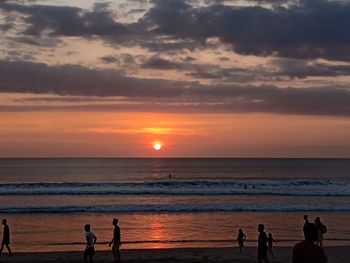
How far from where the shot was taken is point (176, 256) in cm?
1797

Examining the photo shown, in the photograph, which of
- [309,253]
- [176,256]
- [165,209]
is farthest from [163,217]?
[309,253]

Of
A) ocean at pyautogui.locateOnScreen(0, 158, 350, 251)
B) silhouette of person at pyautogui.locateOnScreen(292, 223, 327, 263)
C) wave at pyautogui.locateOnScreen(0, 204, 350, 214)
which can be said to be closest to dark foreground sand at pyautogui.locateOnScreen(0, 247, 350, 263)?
ocean at pyautogui.locateOnScreen(0, 158, 350, 251)

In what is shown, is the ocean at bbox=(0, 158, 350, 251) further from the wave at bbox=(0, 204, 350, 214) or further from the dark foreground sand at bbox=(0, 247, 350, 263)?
the dark foreground sand at bbox=(0, 247, 350, 263)

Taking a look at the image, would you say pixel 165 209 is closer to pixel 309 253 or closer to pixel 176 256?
pixel 176 256

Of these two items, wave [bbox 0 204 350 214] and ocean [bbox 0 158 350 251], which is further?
wave [bbox 0 204 350 214]

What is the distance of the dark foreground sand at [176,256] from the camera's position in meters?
17.3

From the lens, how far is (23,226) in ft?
89.8

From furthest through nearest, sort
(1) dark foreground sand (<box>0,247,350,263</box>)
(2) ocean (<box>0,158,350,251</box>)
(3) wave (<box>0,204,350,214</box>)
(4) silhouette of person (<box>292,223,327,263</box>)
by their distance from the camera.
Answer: (3) wave (<box>0,204,350,214</box>) < (2) ocean (<box>0,158,350,251</box>) < (1) dark foreground sand (<box>0,247,350,263</box>) < (4) silhouette of person (<box>292,223,327,263</box>)

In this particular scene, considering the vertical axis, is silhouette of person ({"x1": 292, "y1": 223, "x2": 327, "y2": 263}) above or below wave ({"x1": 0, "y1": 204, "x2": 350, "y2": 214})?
above

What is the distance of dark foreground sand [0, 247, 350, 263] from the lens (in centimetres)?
1733

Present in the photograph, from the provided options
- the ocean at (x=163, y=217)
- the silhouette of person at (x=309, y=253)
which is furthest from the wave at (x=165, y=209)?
the silhouette of person at (x=309, y=253)

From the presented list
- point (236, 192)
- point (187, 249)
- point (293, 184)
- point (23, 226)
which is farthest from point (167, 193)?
point (187, 249)

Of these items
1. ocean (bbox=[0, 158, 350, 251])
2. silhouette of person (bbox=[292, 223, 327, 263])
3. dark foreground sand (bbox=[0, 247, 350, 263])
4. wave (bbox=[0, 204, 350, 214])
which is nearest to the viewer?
silhouette of person (bbox=[292, 223, 327, 263])

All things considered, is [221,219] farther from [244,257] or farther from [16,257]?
[16,257]
